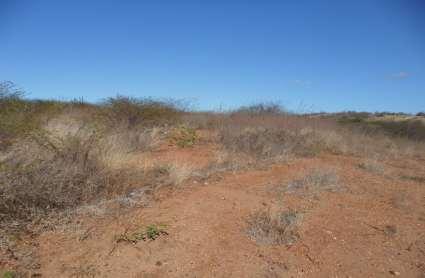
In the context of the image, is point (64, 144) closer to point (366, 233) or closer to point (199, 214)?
point (199, 214)

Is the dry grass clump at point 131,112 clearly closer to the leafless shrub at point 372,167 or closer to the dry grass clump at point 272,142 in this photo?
the dry grass clump at point 272,142

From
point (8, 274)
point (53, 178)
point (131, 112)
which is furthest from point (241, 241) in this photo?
point (131, 112)

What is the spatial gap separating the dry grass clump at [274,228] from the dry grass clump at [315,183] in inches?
49.0

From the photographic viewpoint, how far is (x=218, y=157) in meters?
7.58

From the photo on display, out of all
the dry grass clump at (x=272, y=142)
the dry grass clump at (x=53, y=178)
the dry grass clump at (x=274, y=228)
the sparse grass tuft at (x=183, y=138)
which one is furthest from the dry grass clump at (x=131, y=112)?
the dry grass clump at (x=274, y=228)

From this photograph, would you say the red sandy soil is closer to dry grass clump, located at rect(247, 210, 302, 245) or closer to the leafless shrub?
dry grass clump, located at rect(247, 210, 302, 245)

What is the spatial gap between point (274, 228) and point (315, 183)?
2.14 meters

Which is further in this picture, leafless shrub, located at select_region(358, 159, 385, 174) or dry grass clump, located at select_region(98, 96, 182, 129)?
dry grass clump, located at select_region(98, 96, 182, 129)

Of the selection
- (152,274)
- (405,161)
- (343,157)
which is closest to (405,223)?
(152,274)

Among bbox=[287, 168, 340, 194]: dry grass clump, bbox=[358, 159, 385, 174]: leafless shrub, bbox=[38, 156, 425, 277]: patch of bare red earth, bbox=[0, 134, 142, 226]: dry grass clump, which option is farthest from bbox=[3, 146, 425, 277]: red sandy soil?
bbox=[358, 159, 385, 174]: leafless shrub

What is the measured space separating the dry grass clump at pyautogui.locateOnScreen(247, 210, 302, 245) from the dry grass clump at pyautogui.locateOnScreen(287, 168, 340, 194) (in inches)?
49.0

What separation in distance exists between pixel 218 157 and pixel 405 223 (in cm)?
370

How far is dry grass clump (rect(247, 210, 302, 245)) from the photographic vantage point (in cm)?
390

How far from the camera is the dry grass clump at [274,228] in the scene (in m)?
3.90
